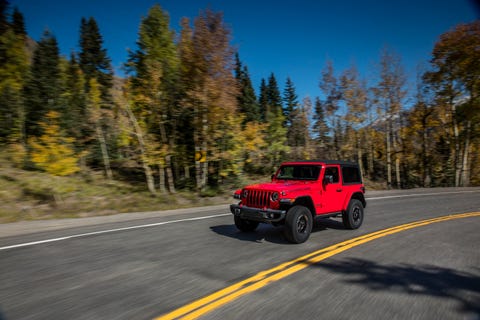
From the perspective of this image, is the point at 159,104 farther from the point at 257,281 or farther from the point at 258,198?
the point at 257,281

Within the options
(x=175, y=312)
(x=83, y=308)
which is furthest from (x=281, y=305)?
(x=83, y=308)

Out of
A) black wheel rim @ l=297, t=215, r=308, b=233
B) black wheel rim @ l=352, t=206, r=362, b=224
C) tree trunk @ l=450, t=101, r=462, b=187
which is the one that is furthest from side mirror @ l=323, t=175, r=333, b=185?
tree trunk @ l=450, t=101, r=462, b=187

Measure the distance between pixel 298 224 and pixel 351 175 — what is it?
2820mm

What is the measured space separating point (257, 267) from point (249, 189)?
96.2 inches

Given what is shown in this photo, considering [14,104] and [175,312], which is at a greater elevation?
[14,104]

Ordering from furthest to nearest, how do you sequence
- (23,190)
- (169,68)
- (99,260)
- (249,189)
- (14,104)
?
(14,104) → (169,68) → (23,190) → (249,189) → (99,260)

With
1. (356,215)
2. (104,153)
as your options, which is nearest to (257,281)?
(356,215)

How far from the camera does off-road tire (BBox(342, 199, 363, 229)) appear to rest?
320 inches

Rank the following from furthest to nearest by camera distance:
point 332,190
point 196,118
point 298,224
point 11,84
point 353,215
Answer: point 11,84 < point 196,118 < point 353,215 < point 332,190 < point 298,224

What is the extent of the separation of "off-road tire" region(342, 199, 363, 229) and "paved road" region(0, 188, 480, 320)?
0.23 meters

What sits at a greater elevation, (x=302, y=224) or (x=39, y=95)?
(x=39, y=95)

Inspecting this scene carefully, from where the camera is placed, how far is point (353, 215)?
27.2 feet

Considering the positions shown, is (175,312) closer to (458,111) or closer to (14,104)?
(14,104)

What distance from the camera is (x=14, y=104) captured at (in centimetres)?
2472
